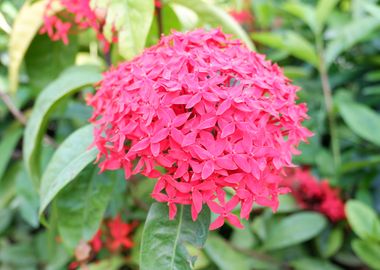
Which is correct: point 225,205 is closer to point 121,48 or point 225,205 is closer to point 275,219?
point 121,48

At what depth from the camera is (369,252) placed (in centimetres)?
133

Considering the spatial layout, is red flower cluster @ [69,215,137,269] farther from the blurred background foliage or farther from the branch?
the branch

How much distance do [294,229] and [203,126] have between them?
30.4 inches

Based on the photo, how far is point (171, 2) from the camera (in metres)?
1.22

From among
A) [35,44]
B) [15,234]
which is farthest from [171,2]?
[15,234]

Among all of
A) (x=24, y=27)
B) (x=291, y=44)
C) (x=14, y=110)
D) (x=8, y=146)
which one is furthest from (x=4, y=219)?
(x=291, y=44)

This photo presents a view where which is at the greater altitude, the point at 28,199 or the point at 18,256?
the point at 28,199

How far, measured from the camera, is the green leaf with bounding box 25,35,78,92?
144 cm

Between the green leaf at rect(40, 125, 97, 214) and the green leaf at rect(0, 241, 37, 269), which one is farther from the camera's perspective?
the green leaf at rect(0, 241, 37, 269)

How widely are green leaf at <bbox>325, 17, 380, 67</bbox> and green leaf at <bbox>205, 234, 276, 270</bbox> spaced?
26.4 inches

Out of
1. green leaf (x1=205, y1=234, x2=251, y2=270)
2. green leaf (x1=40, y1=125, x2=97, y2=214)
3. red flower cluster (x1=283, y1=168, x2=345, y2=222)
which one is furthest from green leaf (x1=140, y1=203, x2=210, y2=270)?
red flower cluster (x1=283, y1=168, x2=345, y2=222)

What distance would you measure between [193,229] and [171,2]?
23.1 inches

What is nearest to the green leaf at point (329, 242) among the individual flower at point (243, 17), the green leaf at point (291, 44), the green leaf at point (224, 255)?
the green leaf at point (224, 255)

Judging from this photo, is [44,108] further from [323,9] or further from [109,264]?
[323,9]
